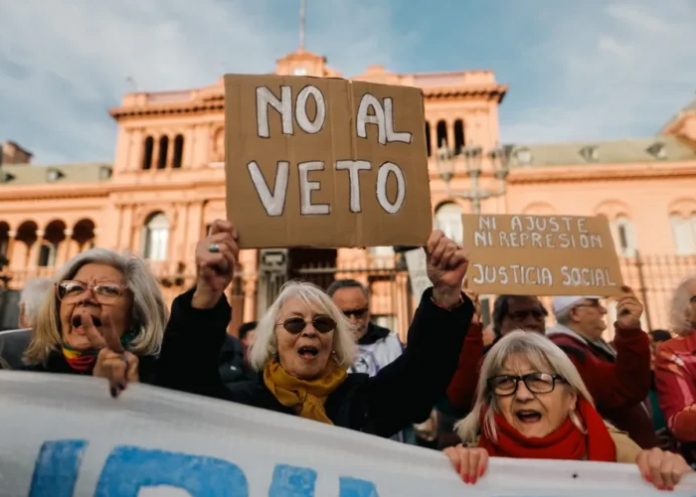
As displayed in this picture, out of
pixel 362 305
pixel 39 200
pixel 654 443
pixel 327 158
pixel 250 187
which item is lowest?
pixel 654 443

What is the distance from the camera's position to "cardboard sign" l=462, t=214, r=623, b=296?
12.0 ft

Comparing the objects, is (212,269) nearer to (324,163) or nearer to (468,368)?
(324,163)

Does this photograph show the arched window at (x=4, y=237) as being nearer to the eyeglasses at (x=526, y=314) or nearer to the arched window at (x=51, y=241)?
the arched window at (x=51, y=241)

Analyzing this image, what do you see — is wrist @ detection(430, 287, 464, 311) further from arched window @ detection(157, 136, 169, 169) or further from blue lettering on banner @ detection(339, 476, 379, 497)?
arched window @ detection(157, 136, 169, 169)

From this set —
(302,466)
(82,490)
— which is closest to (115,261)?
(82,490)

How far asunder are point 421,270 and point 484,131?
53.4 feet

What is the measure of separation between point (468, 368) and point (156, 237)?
2309 cm

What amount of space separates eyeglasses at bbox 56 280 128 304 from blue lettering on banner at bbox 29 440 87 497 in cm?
57

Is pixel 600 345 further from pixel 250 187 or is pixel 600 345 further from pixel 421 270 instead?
pixel 421 270

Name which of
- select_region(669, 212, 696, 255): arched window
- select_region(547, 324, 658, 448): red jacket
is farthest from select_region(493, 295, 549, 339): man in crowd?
select_region(669, 212, 696, 255): arched window

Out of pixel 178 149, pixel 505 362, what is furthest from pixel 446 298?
pixel 178 149

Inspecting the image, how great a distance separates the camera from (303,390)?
2.18 meters

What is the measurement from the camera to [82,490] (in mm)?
1690

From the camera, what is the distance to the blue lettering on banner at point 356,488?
1.81 metres
